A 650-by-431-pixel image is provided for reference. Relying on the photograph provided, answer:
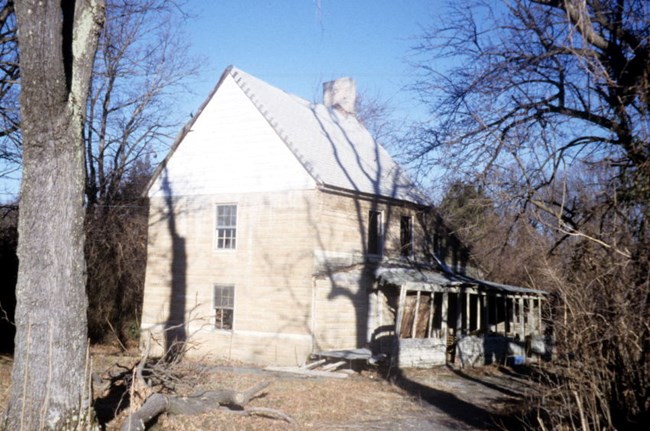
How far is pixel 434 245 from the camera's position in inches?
974

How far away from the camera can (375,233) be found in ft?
71.9

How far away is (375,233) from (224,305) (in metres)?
6.11

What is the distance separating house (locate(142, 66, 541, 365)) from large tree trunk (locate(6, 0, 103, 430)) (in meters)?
10.3

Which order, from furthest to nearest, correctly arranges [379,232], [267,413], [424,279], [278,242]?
[379,232], [424,279], [278,242], [267,413]

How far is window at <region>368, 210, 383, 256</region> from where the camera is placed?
71.3 ft

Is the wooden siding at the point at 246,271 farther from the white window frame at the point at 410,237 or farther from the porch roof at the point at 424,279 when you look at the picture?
the white window frame at the point at 410,237

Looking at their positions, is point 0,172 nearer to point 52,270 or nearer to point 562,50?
point 52,270

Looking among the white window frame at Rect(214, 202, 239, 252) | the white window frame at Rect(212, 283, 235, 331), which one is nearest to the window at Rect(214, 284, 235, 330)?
the white window frame at Rect(212, 283, 235, 331)

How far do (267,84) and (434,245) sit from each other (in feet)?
31.7

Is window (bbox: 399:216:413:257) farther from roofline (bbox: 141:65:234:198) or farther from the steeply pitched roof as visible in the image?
roofline (bbox: 141:65:234:198)

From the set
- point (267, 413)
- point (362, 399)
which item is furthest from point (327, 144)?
point (267, 413)

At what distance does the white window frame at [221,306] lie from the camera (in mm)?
20580

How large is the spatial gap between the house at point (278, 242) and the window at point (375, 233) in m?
0.04

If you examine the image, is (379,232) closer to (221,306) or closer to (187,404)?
(221,306)
